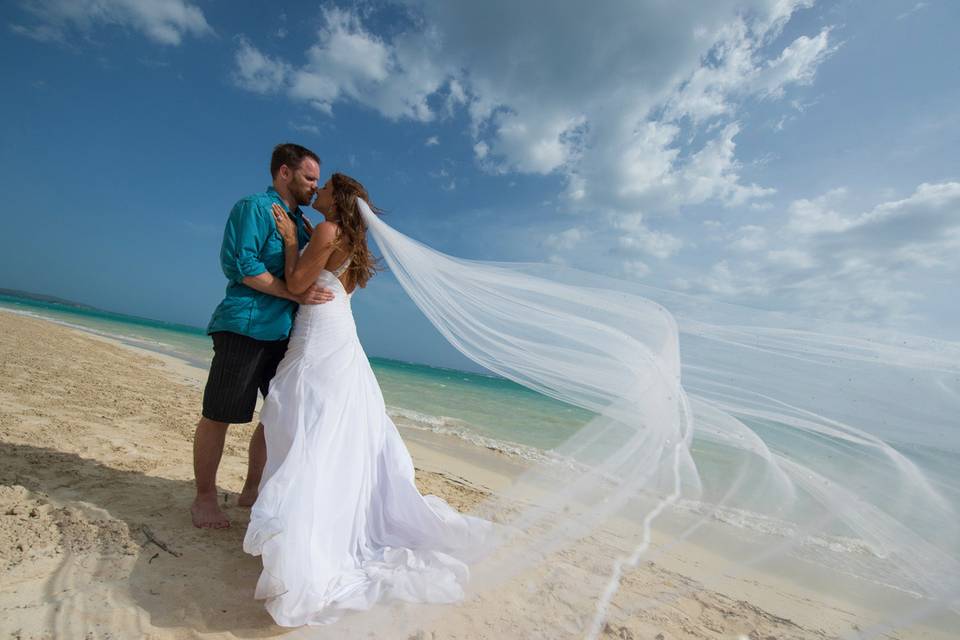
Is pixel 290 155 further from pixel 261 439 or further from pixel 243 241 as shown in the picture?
pixel 261 439

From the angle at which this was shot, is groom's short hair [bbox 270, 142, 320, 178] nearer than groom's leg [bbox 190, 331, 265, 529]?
No

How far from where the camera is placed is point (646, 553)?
9.66ft

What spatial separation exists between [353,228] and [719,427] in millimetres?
2577

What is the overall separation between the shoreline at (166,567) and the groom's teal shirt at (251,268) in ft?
4.20

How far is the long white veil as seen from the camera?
227cm

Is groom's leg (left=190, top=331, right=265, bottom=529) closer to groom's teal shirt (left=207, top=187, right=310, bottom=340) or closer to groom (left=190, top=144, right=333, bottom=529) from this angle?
groom (left=190, top=144, right=333, bottom=529)

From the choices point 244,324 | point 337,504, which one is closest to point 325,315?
point 244,324

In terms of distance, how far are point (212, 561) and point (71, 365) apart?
8.69 metres

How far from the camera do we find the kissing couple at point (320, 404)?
7.47 ft

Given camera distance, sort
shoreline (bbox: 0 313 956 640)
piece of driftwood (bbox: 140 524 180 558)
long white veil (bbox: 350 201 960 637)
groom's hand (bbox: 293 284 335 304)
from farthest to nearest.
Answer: groom's hand (bbox: 293 284 335 304) < piece of driftwood (bbox: 140 524 180 558) < long white veil (bbox: 350 201 960 637) < shoreline (bbox: 0 313 956 640)

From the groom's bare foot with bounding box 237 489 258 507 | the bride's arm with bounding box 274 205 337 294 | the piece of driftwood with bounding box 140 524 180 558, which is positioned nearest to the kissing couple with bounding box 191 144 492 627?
the bride's arm with bounding box 274 205 337 294

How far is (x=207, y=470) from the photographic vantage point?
9.18 feet

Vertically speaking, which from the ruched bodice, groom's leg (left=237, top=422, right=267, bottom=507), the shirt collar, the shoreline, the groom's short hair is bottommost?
the shoreline

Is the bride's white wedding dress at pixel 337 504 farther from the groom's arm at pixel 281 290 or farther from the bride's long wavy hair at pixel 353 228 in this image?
the bride's long wavy hair at pixel 353 228
